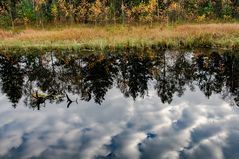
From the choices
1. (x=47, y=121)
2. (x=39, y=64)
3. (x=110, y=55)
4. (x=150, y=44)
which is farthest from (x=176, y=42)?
(x=47, y=121)

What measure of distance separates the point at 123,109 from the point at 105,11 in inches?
1746

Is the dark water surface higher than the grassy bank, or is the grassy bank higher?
the grassy bank

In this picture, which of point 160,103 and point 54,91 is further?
point 54,91

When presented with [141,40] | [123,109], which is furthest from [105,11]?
[123,109]

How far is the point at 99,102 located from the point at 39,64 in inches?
428

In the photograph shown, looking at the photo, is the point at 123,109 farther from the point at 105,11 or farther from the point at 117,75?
the point at 105,11

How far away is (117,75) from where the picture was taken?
733 inches

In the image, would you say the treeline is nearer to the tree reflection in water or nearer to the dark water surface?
the tree reflection in water

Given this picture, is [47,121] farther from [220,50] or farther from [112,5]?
[112,5]

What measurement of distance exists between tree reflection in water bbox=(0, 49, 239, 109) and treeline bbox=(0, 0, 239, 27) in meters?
32.7

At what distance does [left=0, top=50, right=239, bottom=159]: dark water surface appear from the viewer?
9172 millimetres

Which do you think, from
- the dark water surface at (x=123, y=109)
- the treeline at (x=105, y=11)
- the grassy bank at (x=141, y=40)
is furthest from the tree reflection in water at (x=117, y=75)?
the treeline at (x=105, y=11)

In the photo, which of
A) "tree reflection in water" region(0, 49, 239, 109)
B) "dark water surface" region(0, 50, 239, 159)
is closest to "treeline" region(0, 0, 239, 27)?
"tree reflection in water" region(0, 49, 239, 109)

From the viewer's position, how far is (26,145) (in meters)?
9.61
